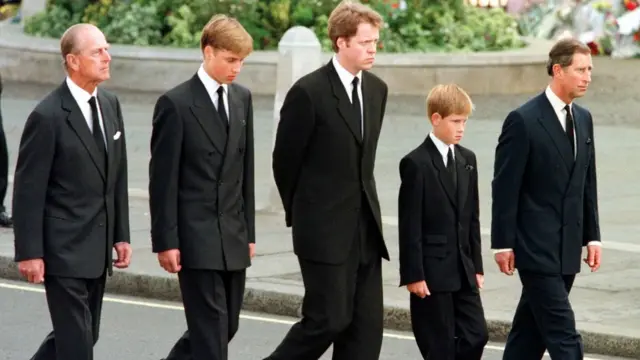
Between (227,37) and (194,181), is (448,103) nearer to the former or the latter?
(227,37)

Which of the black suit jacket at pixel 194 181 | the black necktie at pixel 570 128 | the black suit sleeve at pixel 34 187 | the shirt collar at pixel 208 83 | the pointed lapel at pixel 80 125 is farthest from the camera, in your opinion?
the black necktie at pixel 570 128

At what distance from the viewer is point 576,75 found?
24.1ft

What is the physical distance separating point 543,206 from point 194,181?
1.56m

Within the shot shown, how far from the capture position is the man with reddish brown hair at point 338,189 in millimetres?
7238

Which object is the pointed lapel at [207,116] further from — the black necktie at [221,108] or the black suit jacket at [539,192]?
the black suit jacket at [539,192]

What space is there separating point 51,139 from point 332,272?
52.9 inches

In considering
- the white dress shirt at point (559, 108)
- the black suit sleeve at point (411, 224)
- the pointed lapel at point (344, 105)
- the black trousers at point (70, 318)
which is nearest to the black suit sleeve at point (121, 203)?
the black trousers at point (70, 318)

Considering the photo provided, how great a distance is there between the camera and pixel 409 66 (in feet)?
71.9

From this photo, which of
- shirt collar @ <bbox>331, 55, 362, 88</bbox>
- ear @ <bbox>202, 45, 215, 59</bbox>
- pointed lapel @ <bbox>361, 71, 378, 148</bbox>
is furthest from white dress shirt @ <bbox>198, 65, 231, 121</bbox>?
pointed lapel @ <bbox>361, 71, 378, 148</bbox>

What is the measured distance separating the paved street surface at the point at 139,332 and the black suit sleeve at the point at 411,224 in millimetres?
1665

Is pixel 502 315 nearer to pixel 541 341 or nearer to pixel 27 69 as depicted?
pixel 541 341

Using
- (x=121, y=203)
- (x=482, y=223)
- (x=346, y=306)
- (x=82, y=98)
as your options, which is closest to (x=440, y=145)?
(x=346, y=306)

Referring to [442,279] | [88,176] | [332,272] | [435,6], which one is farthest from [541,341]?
[435,6]

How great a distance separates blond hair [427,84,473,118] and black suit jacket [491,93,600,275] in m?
0.23
